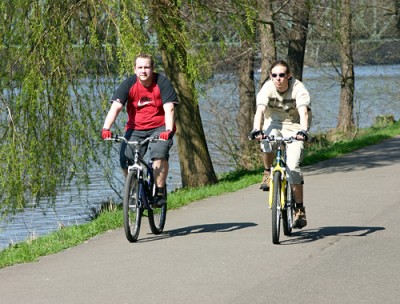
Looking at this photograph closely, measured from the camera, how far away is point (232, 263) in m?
8.17

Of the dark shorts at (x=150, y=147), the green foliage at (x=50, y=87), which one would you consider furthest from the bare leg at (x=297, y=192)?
the green foliage at (x=50, y=87)

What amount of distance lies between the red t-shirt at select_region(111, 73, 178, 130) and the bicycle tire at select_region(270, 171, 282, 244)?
1.24 meters

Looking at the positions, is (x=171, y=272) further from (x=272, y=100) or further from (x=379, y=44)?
(x=379, y=44)

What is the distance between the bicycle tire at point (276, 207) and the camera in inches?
349

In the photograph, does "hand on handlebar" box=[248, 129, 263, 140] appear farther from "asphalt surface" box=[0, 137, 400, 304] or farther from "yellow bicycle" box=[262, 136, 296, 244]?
"asphalt surface" box=[0, 137, 400, 304]

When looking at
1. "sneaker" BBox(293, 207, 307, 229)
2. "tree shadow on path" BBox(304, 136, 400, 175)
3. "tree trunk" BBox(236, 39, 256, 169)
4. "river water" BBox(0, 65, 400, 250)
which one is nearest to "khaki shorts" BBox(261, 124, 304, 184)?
"sneaker" BBox(293, 207, 307, 229)

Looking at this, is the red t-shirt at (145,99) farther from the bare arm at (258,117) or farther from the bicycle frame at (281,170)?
the bicycle frame at (281,170)

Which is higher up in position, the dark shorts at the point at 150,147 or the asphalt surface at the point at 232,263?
the dark shorts at the point at 150,147

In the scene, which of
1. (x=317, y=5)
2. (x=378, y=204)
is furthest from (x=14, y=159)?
(x=317, y=5)

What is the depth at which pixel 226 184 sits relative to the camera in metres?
15.2

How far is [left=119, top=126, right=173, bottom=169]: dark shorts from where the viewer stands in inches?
379

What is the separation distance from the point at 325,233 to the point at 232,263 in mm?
1949

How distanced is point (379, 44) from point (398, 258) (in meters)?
24.1

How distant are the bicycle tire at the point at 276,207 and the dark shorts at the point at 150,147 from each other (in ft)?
3.79
